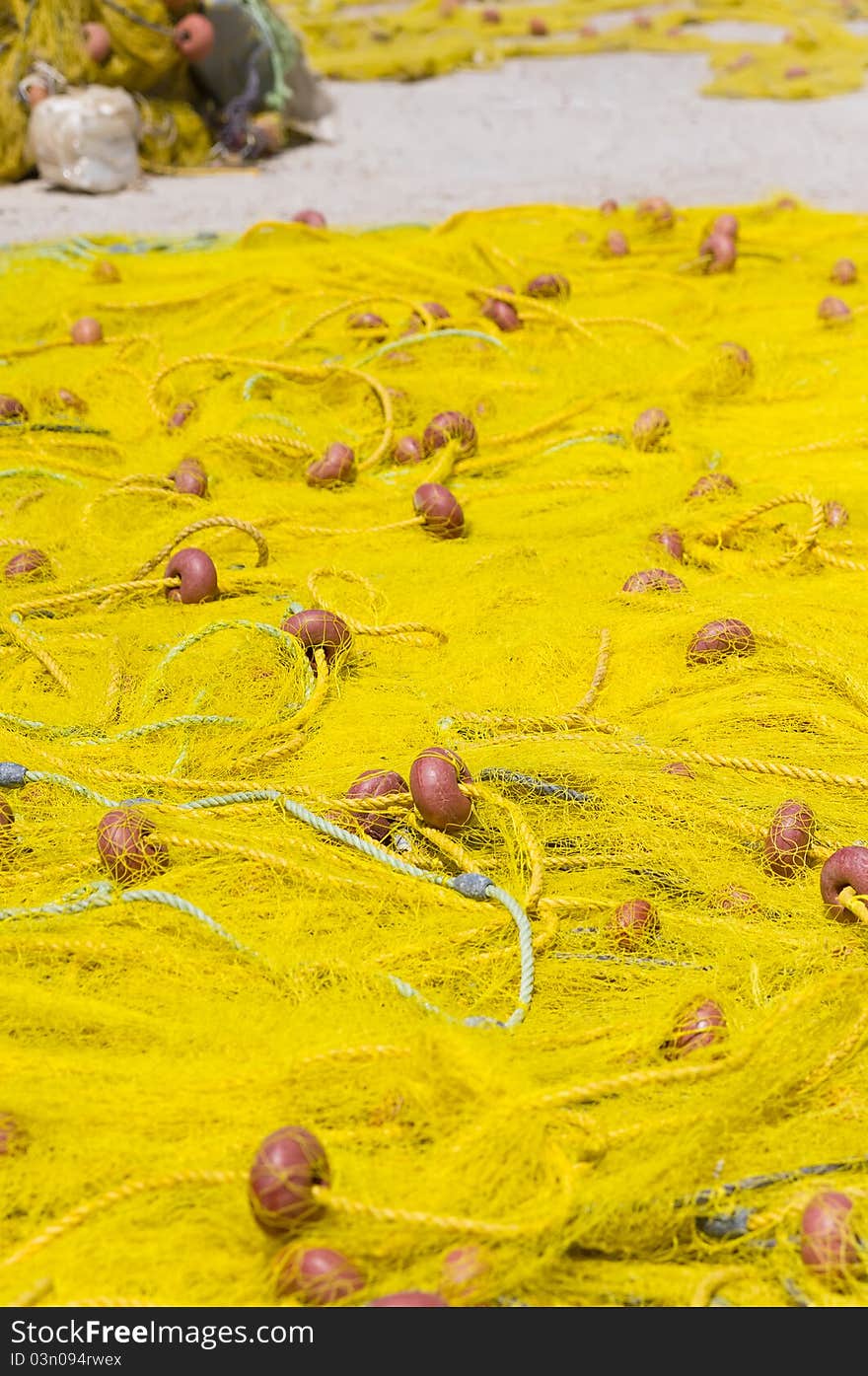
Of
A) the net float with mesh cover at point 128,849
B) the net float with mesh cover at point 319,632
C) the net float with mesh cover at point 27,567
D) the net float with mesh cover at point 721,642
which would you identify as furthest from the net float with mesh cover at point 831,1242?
the net float with mesh cover at point 27,567

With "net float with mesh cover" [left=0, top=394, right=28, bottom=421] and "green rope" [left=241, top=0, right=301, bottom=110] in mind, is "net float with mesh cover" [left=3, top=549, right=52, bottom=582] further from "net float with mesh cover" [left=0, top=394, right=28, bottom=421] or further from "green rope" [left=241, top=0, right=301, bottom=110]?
"green rope" [left=241, top=0, right=301, bottom=110]

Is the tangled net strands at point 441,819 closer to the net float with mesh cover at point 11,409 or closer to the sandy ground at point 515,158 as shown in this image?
the net float with mesh cover at point 11,409

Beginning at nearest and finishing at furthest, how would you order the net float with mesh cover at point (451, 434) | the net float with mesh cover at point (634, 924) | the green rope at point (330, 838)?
the green rope at point (330, 838)
the net float with mesh cover at point (634, 924)
the net float with mesh cover at point (451, 434)

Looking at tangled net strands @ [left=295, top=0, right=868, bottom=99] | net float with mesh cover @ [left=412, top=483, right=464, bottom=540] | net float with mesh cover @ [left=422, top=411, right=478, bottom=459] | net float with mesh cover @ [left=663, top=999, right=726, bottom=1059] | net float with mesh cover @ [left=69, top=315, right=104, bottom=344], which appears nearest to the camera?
net float with mesh cover @ [left=663, top=999, right=726, bottom=1059]

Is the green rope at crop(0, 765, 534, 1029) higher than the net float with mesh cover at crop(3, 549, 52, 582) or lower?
lower

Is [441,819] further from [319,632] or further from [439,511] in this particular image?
[439,511]

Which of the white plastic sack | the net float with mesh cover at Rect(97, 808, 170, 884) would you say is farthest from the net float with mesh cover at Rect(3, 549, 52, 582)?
the white plastic sack
